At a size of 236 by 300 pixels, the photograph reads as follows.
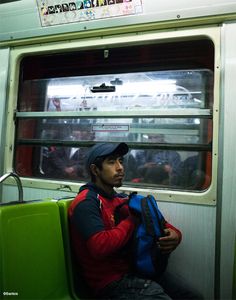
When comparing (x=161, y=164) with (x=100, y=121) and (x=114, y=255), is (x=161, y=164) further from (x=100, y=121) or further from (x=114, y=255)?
(x=114, y=255)

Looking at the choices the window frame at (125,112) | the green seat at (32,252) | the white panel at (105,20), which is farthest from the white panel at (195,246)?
the white panel at (105,20)

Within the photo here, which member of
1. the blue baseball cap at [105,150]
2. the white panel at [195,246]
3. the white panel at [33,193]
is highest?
the blue baseball cap at [105,150]

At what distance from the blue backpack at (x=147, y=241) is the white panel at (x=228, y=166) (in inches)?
17.7

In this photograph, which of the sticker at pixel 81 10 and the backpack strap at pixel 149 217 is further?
the sticker at pixel 81 10

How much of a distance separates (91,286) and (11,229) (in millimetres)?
669

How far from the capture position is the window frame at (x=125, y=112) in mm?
2199

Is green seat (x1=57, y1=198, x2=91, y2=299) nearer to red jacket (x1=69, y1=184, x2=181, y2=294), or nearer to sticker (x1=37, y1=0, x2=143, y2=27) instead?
red jacket (x1=69, y1=184, x2=181, y2=294)

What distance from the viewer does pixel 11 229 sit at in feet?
5.45

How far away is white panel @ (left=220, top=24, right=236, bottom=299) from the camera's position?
2092 millimetres

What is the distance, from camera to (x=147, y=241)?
6.32 feet

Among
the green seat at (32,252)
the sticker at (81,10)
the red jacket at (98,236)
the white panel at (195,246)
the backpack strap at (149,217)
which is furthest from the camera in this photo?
the sticker at (81,10)

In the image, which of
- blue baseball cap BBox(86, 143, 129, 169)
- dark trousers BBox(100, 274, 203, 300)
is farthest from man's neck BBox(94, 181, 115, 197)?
dark trousers BBox(100, 274, 203, 300)

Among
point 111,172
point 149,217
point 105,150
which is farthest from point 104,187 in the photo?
point 149,217

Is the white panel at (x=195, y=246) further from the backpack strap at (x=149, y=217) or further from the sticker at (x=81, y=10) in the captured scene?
the sticker at (x=81, y=10)
